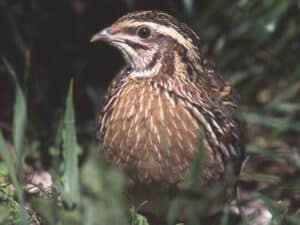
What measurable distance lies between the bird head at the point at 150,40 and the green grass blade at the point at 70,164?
28.1 inches

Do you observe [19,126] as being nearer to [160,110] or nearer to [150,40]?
[160,110]

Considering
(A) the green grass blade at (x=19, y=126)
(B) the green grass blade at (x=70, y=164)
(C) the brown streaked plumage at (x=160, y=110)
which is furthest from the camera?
(C) the brown streaked plumage at (x=160, y=110)

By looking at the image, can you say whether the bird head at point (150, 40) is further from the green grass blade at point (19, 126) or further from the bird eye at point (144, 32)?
the green grass blade at point (19, 126)

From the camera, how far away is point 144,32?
473 centimetres

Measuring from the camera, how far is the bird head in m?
4.71

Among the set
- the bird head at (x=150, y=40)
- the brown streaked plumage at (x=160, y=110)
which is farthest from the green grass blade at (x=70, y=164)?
the bird head at (x=150, y=40)

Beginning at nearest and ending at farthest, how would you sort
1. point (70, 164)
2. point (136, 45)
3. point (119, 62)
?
point (70, 164) < point (136, 45) < point (119, 62)

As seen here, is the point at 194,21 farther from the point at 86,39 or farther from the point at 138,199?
the point at 138,199

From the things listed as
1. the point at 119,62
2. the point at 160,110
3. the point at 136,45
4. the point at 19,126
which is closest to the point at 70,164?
the point at 19,126

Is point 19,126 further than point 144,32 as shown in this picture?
No

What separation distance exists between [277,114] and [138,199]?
2550 mm

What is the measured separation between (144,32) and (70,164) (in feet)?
3.33

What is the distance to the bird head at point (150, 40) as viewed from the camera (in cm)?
471

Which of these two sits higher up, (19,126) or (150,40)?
(150,40)
